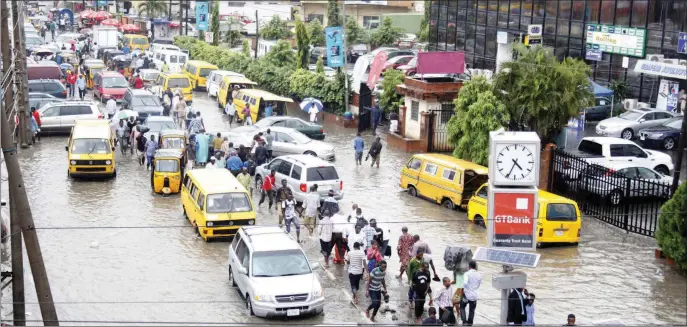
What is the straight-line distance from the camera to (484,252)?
63.8ft

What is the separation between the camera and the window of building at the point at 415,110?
42.0m

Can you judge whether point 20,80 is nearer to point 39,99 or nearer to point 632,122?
point 39,99

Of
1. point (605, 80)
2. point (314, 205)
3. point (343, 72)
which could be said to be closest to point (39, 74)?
point (343, 72)

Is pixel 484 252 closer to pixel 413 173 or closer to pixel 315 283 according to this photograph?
pixel 315 283

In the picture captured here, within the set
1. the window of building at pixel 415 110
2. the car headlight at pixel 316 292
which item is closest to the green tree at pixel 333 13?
the window of building at pixel 415 110

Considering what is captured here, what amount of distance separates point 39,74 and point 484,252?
40053mm

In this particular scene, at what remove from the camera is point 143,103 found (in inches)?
1805

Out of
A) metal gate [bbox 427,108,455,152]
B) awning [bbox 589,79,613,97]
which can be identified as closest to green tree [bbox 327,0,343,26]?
awning [bbox 589,79,613,97]

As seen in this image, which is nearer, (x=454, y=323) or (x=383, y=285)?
(x=454, y=323)

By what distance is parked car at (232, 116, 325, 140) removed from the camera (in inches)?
1609

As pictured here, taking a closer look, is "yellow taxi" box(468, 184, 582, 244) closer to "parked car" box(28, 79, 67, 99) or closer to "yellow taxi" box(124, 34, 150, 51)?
"parked car" box(28, 79, 67, 99)

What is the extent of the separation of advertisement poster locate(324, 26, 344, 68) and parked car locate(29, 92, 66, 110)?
38.7 feet

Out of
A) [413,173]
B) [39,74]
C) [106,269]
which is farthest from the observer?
[39,74]

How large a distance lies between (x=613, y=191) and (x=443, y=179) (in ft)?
15.9
